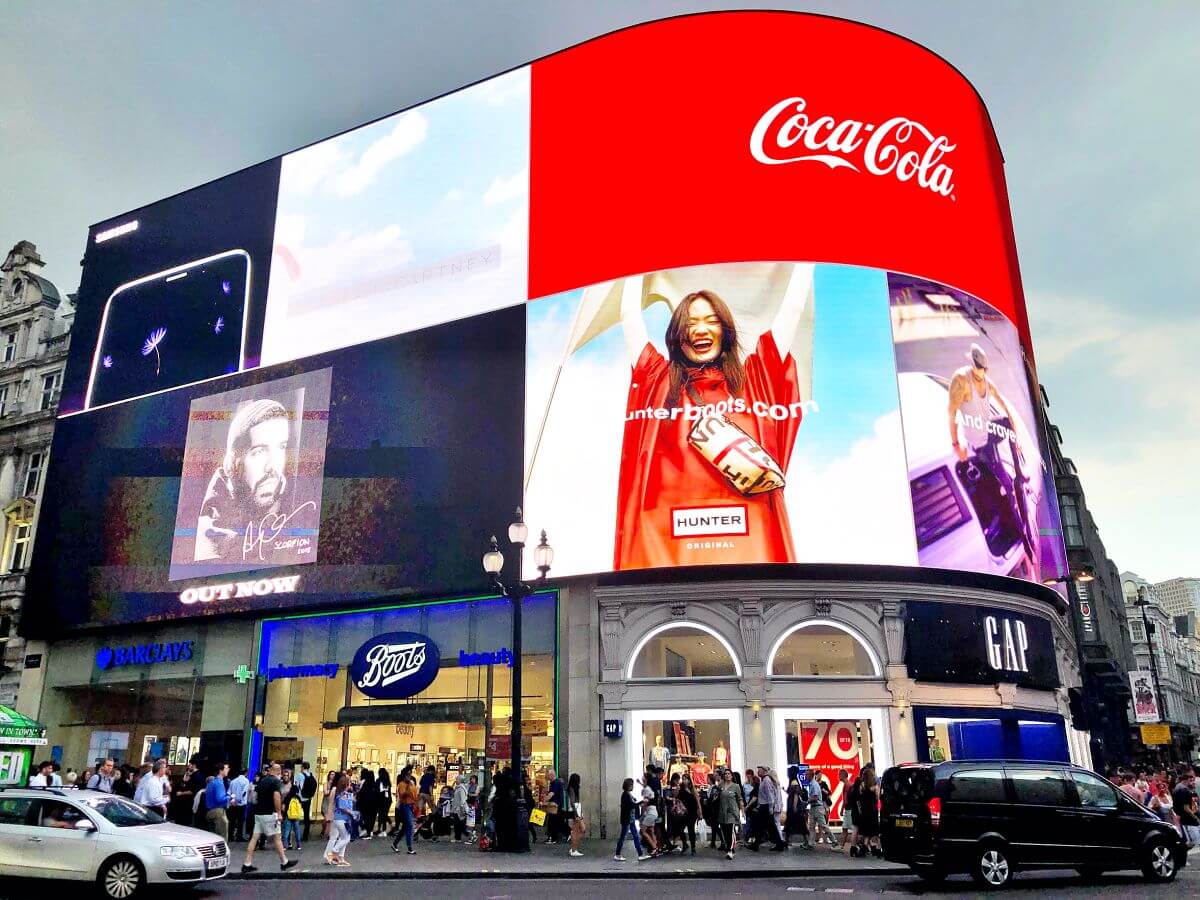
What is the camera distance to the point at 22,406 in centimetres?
4512

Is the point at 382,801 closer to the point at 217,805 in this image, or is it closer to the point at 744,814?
the point at 217,805

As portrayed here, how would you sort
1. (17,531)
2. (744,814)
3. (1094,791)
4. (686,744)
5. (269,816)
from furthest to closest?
(17,531) → (686,744) → (744,814) → (269,816) → (1094,791)

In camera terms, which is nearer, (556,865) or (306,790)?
(556,865)

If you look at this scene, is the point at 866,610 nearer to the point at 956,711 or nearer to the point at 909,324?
the point at 956,711

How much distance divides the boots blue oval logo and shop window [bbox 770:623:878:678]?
1066 centimetres

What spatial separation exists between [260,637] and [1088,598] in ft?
141

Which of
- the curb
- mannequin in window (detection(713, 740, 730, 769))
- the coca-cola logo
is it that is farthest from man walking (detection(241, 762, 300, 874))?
the coca-cola logo

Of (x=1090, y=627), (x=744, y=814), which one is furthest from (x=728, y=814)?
(x=1090, y=627)

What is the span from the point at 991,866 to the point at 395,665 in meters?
19.7

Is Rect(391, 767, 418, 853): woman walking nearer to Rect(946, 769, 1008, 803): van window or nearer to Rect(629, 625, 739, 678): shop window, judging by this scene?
Rect(629, 625, 739, 678): shop window

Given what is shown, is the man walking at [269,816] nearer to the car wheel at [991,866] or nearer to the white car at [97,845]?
the white car at [97,845]

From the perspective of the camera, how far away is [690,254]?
30078 mm

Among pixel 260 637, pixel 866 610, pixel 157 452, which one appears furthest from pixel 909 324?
pixel 157 452

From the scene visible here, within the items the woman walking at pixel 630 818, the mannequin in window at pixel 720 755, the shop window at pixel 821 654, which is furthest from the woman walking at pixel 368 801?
the shop window at pixel 821 654
